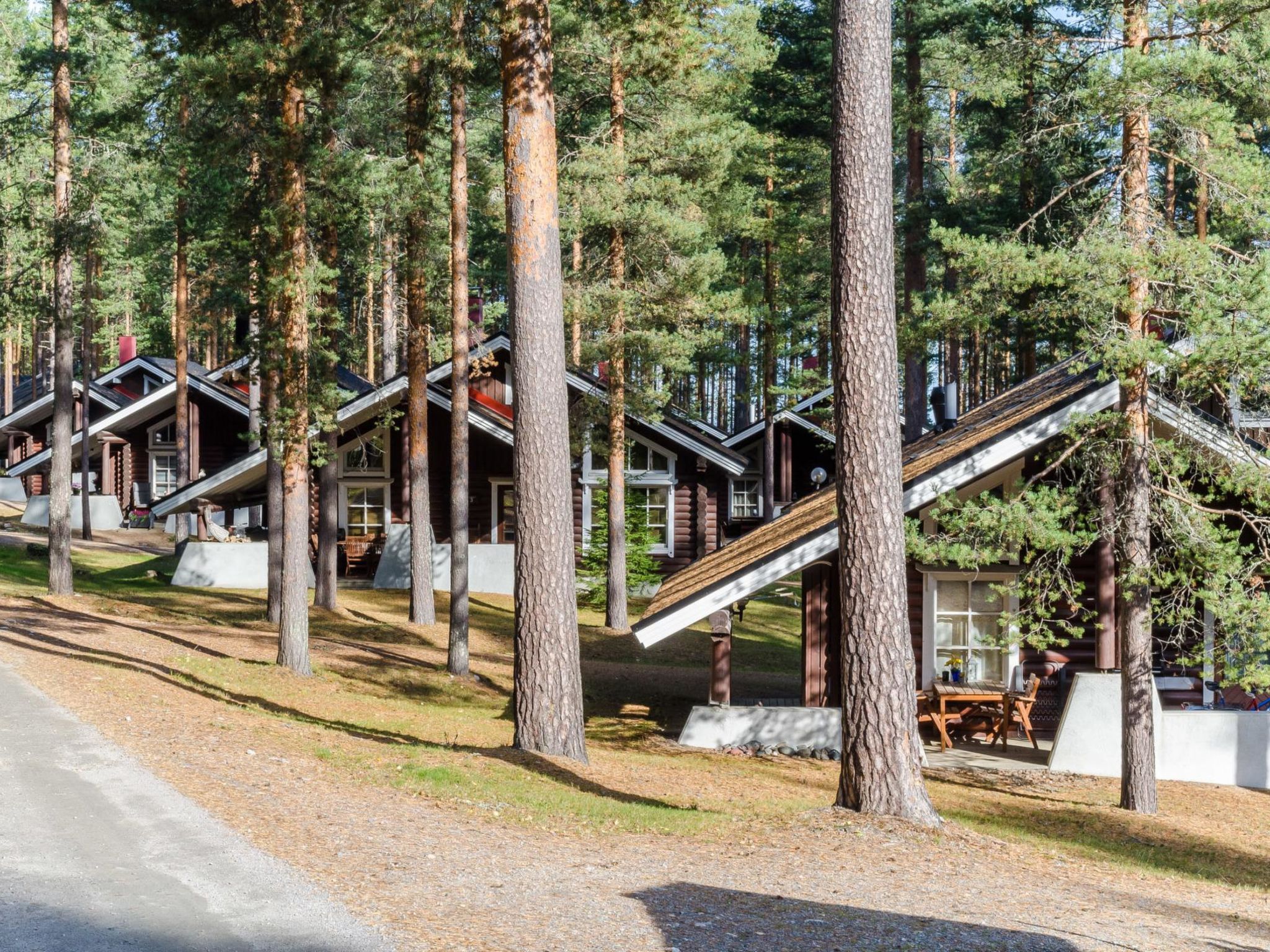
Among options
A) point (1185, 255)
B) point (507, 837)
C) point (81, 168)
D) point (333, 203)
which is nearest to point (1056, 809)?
point (1185, 255)

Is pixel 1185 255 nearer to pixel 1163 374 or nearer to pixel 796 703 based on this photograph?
pixel 1163 374

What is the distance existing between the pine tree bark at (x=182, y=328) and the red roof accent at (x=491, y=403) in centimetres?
801

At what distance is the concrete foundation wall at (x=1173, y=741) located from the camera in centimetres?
1587

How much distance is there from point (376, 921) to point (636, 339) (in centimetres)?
1963

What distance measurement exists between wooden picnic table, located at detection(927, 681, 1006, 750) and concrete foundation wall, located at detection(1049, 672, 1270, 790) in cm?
106

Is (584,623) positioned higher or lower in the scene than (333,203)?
lower

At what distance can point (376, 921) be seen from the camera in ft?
21.9

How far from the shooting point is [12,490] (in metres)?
52.7

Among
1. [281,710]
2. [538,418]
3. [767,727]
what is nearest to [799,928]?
[538,418]

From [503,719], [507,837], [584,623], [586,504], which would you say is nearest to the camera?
[507,837]

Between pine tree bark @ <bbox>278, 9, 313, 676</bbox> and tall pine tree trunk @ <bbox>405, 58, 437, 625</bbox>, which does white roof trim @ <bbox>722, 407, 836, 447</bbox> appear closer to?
tall pine tree trunk @ <bbox>405, 58, 437, 625</bbox>

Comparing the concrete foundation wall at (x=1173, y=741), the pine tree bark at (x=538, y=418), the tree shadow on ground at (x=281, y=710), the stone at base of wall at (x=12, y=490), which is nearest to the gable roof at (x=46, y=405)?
the stone at base of wall at (x=12, y=490)

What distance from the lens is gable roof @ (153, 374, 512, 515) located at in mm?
30297

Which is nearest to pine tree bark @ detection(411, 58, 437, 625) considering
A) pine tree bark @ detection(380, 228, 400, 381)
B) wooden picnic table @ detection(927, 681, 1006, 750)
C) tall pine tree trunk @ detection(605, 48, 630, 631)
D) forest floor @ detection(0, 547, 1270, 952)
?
forest floor @ detection(0, 547, 1270, 952)
